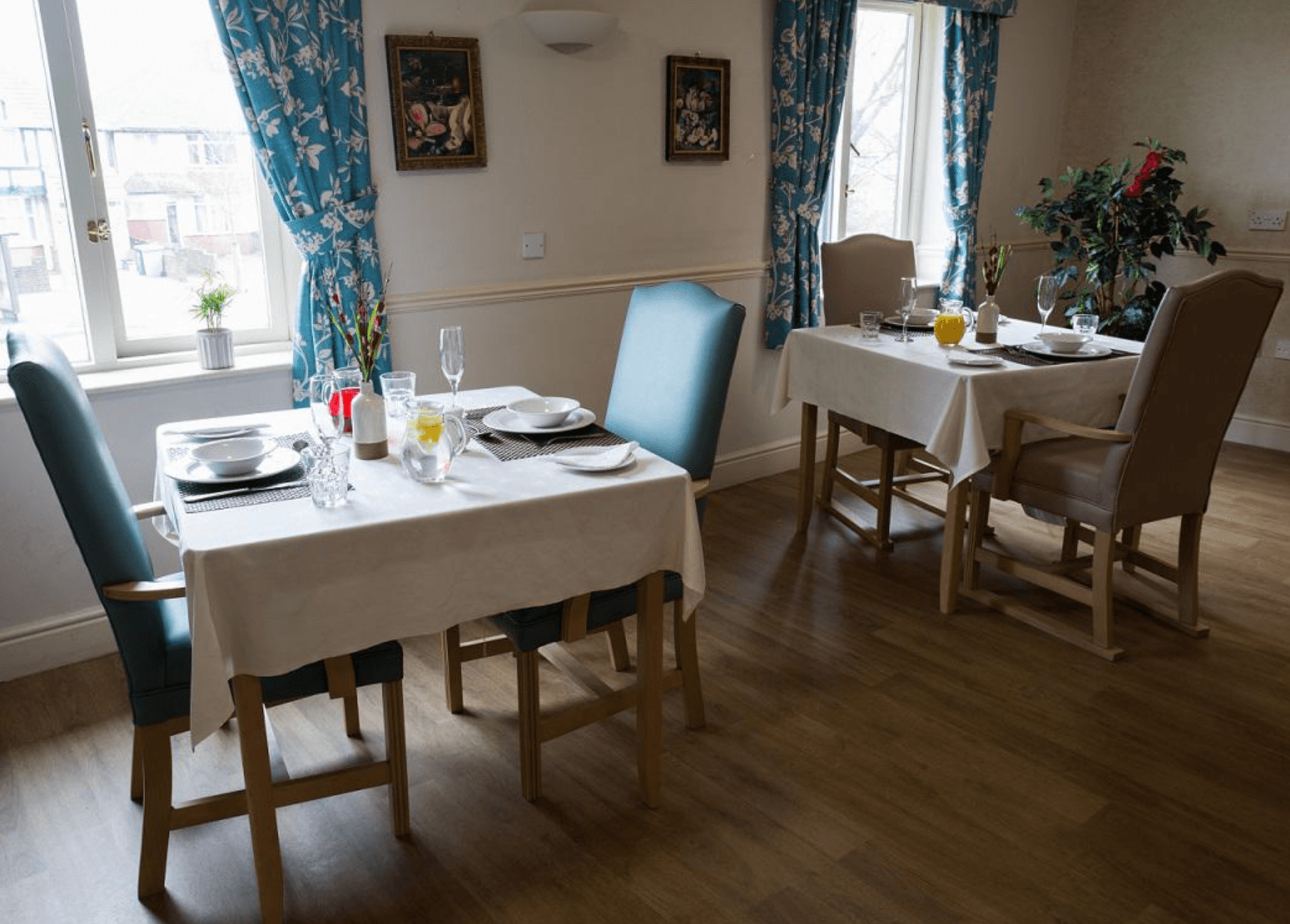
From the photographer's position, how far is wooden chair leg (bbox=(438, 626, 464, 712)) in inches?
104

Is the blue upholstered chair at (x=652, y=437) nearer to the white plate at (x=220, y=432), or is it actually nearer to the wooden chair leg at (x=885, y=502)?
the white plate at (x=220, y=432)

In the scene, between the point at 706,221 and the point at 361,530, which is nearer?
the point at 361,530

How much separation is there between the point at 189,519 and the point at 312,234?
4.93ft

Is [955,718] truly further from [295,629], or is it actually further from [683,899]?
[295,629]

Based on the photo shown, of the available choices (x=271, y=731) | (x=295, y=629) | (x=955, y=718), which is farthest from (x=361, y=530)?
(x=955, y=718)

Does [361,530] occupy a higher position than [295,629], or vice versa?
[361,530]

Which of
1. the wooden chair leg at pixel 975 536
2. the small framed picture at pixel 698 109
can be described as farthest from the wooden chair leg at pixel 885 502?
the small framed picture at pixel 698 109

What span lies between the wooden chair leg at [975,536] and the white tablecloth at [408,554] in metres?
1.46

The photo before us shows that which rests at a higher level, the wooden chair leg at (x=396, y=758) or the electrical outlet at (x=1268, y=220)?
the electrical outlet at (x=1268, y=220)

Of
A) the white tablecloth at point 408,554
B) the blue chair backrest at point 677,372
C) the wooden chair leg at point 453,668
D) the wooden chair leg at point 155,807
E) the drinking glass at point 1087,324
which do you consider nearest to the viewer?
the white tablecloth at point 408,554

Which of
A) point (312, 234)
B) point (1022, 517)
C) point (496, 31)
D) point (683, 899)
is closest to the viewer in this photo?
point (683, 899)

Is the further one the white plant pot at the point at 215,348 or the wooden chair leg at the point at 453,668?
the white plant pot at the point at 215,348

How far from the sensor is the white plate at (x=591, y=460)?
6.98ft

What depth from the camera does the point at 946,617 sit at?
330cm
